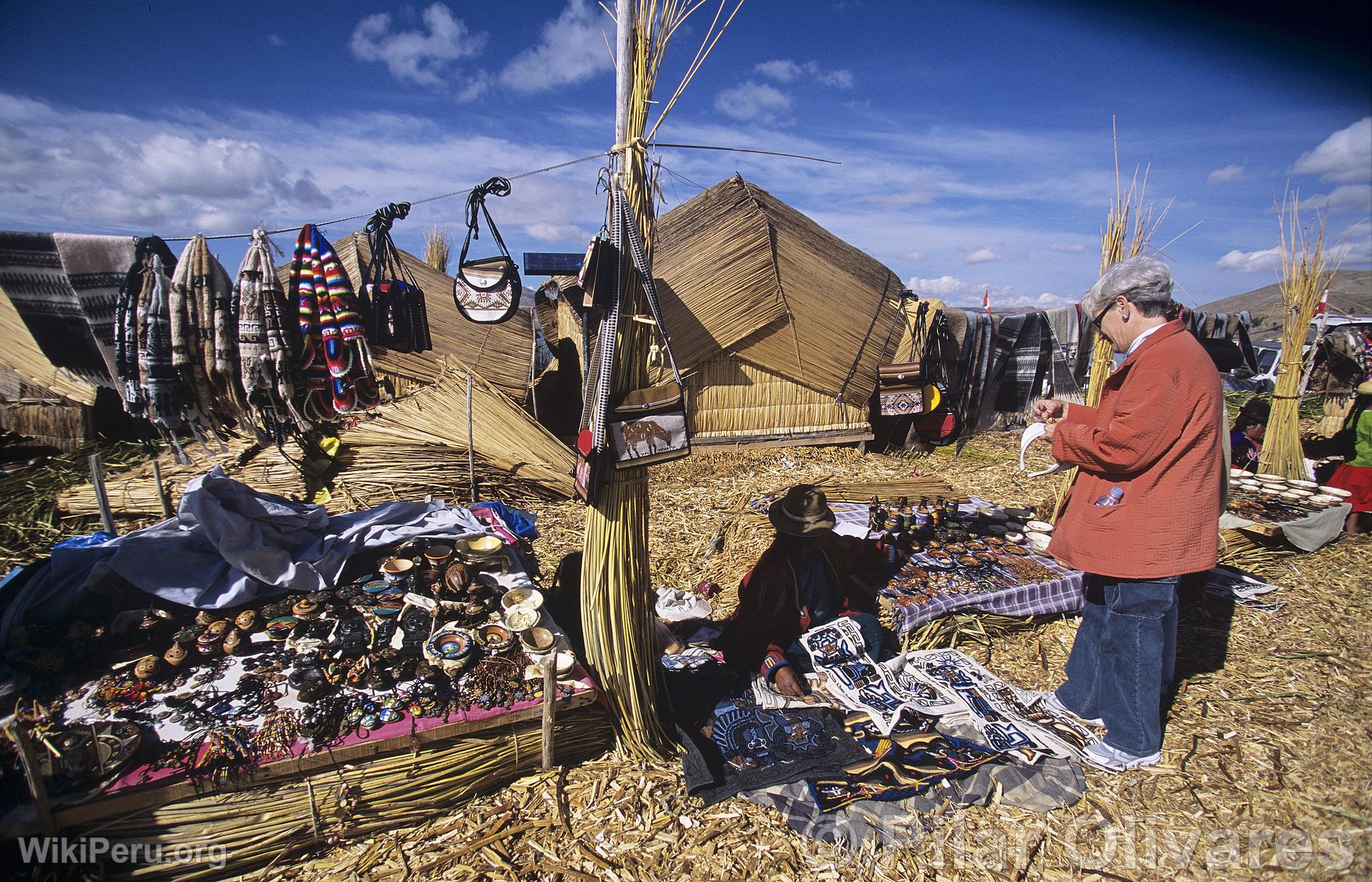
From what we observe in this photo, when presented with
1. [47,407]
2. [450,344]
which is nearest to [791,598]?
[450,344]

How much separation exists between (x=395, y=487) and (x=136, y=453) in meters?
2.48

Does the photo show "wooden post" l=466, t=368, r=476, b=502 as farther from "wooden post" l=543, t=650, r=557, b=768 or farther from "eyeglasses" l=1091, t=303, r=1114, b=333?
"eyeglasses" l=1091, t=303, r=1114, b=333

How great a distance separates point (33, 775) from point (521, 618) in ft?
4.81

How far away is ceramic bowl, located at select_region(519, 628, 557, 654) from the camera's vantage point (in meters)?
2.59

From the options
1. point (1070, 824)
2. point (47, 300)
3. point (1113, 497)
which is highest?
point (47, 300)

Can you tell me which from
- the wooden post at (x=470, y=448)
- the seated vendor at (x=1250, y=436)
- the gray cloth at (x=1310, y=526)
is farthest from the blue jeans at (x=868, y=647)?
the seated vendor at (x=1250, y=436)

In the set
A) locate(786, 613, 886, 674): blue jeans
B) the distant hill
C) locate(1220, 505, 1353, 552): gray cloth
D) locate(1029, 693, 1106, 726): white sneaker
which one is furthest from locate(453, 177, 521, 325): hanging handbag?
the distant hill

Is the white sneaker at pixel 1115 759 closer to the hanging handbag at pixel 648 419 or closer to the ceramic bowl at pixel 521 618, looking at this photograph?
the hanging handbag at pixel 648 419

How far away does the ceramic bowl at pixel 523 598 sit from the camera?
2.77 m

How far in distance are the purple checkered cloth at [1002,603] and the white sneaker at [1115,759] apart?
3.37ft

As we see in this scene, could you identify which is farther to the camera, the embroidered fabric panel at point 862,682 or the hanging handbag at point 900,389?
the hanging handbag at point 900,389

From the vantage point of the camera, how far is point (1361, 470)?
5477mm

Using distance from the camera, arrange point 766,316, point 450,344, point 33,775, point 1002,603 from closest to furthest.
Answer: point 33,775, point 1002,603, point 450,344, point 766,316

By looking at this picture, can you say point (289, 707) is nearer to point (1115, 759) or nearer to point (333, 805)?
point (333, 805)
